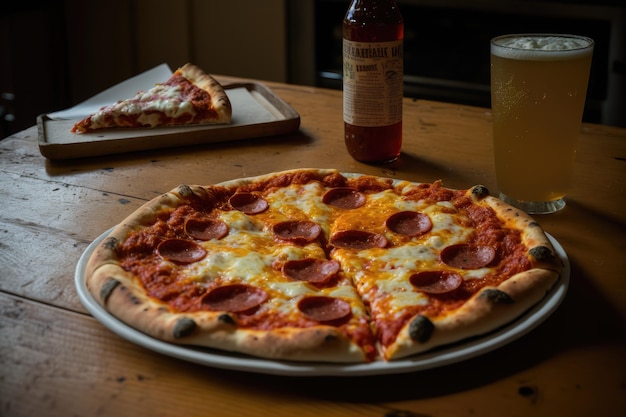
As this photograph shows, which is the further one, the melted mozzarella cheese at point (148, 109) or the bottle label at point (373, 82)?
the melted mozzarella cheese at point (148, 109)

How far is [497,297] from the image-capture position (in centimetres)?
109

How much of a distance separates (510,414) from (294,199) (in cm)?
69

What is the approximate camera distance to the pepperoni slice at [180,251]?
1276mm

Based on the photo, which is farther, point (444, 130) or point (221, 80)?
point (221, 80)

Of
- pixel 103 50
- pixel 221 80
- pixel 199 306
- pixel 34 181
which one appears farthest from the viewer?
pixel 103 50

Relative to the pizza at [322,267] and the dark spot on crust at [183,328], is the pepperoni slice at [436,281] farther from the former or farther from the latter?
the dark spot on crust at [183,328]

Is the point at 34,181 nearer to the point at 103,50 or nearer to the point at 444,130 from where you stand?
the point at 444,130

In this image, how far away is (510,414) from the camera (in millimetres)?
960

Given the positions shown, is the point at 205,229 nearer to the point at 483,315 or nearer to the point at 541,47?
the point at 483,315

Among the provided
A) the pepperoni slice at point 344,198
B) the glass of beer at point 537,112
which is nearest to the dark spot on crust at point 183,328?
the pepperoni slice at point 344,198

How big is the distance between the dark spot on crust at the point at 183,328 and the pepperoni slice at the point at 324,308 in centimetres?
16

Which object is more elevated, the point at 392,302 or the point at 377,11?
the point at 377,11

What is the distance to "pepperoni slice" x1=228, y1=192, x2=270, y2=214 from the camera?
1477 millimetres

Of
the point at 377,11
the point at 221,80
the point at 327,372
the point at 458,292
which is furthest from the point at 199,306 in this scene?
the point at 221,80
